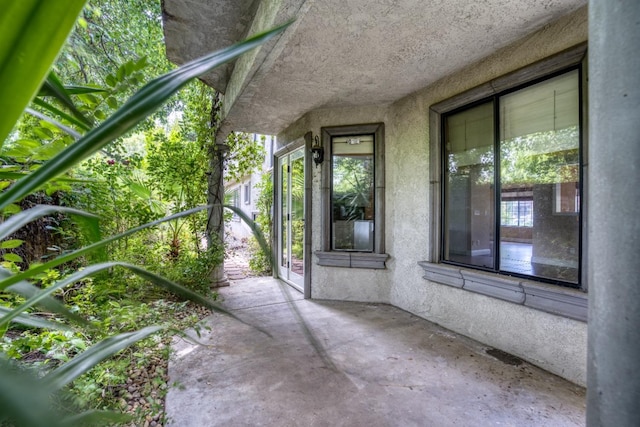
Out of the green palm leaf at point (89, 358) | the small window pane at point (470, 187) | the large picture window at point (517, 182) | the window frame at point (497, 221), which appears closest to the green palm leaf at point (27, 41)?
the green palm leaf at point (89, 358)

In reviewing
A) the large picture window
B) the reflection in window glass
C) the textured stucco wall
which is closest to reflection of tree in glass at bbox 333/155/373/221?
the reflection in window glass

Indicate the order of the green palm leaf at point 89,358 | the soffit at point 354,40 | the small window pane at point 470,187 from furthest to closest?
the small window pane at point 470,187, the soffit at point 354,40, the green palm leaf at point 89,358

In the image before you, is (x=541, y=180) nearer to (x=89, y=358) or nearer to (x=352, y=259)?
(x=352, y=259)

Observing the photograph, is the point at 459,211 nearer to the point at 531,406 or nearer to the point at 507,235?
the point at 507,235

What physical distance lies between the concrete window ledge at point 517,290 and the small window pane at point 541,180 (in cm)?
16

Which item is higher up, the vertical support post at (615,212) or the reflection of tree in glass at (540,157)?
the reflection of tree in glass at (540,157)

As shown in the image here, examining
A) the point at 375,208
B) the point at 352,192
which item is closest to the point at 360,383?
the point at 375,208

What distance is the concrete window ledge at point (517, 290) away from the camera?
2133mm

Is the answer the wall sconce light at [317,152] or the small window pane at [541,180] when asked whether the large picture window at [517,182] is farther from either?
the wall sconce light at [317,152]

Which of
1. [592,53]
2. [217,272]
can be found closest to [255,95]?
[217,272]

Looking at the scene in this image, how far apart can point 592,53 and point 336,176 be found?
367 centimetres

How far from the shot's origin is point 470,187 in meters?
3.05

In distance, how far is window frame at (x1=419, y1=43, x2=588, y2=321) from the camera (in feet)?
7.05

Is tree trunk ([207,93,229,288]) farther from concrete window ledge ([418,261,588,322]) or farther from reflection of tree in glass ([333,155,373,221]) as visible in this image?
concrete window ledge ([418,261,588,322])
